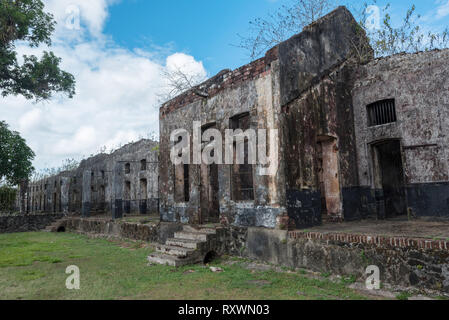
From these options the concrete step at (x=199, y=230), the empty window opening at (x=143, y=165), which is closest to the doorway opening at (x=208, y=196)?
the concrete step at (x=199, y=230)

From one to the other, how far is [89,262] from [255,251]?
4437mm

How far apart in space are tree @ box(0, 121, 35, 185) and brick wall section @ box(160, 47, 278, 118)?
9.86 meters

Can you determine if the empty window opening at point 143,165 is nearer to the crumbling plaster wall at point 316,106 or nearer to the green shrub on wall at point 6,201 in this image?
the green shrub on wall at point 6,201

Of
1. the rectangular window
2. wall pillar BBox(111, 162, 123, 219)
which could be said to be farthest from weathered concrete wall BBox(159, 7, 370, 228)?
wall pillar BBox(111, 162, 123, 219)

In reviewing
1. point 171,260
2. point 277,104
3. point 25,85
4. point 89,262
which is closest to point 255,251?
point 171,260

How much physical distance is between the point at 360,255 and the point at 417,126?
5.23 metres

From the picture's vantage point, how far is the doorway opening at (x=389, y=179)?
32.3 ft

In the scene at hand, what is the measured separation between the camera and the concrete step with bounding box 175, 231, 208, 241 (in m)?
8.02

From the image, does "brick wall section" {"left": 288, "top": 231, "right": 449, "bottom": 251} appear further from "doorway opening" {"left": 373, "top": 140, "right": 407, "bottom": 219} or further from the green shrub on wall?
the green shrub on wall

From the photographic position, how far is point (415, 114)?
8.84 m

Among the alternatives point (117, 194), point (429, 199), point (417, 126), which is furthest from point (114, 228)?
point (417, 126)

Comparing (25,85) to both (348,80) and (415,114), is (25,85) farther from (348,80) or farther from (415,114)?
(415,114)

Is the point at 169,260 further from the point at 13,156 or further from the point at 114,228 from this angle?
the point at 13,156

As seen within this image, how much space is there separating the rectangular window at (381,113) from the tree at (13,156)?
55.4 ft
